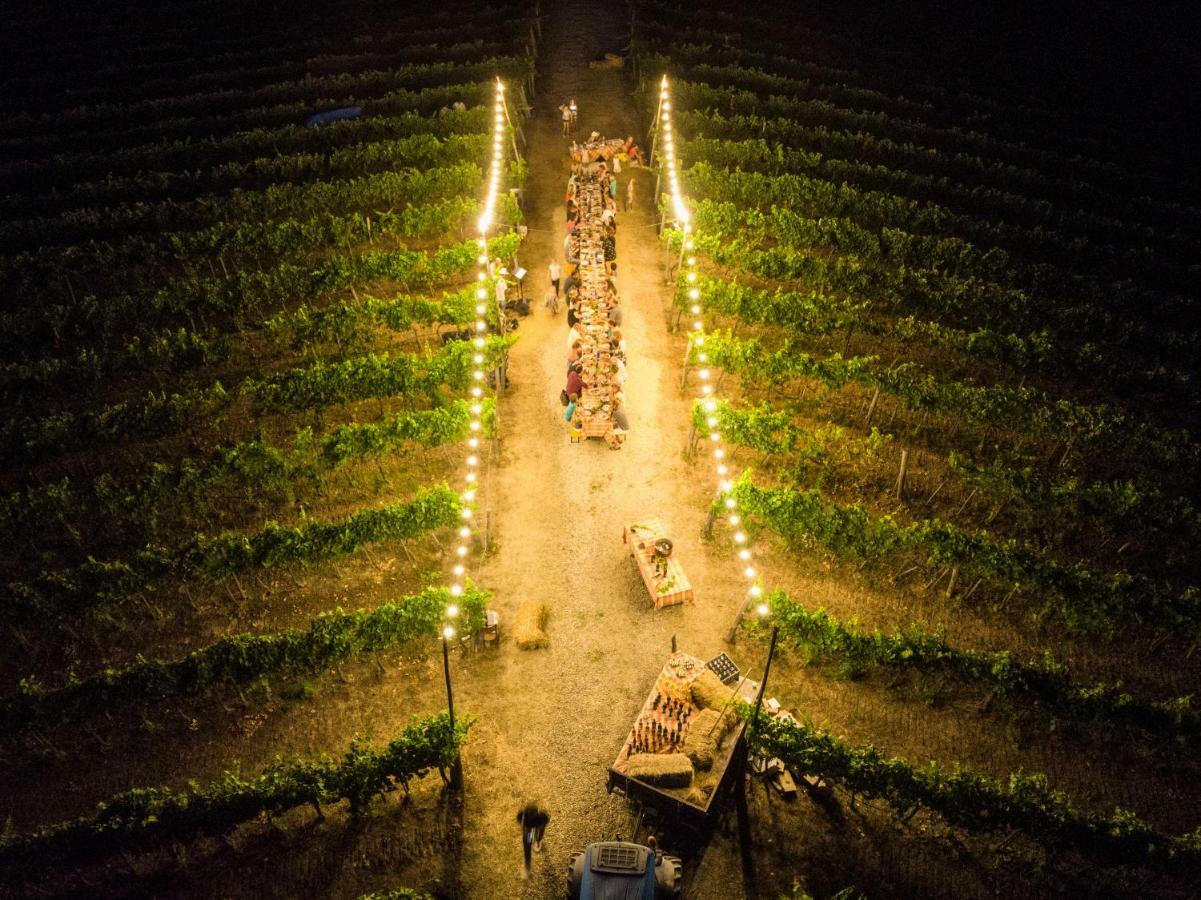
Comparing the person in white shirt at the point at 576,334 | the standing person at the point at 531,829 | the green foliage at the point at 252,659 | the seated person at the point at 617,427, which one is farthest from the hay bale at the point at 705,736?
the person in white shirt at the point at 576,334

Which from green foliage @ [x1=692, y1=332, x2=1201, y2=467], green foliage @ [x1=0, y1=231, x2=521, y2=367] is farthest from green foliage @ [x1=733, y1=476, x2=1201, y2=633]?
green foliage @ [x1=0, y1=231, x2=521, y2=367]

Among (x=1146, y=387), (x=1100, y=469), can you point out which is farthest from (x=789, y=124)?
(x=1100, y=469)

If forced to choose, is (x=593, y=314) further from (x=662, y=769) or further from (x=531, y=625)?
(x=662, y=769)

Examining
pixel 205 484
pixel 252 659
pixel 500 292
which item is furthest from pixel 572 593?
pixel 500 292

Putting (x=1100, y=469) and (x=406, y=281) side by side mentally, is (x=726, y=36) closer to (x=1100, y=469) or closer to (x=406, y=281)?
(x=406, y=281)

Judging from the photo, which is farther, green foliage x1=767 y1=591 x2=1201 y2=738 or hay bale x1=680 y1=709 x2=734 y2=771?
green foliage x1=767 y1=591 x2=1201 y2=738

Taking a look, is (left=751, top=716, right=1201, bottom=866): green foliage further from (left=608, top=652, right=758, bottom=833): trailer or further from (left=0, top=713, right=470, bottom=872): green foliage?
(left=0, top=713, right=470, bottom=872): green foliage
